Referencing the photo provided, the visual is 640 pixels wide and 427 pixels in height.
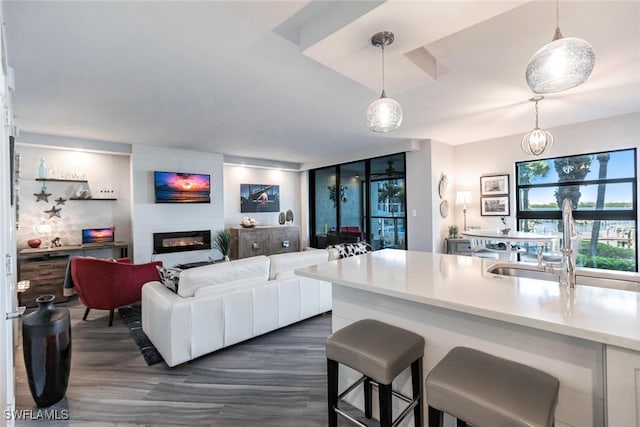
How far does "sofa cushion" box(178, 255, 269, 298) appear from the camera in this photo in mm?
2479

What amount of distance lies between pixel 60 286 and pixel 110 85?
3.16 metres

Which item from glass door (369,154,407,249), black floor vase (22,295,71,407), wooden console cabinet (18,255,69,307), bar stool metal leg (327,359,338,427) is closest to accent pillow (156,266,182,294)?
black floor vase (22,295,71,407)

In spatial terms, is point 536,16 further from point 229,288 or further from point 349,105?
point 229,288

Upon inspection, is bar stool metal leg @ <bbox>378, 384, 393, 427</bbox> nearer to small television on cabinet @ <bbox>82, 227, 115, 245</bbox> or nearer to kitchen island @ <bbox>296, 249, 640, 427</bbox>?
kitchen island @ <bbox>296, 249, 640, 427</bbox>

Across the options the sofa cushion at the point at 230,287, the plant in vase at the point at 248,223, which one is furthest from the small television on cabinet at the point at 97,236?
the sofa cushion at the point at 230,287

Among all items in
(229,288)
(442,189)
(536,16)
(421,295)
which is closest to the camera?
(421,295)

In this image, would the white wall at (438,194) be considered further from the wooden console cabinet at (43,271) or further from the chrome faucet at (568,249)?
the wooden console cabinet at (43,271)

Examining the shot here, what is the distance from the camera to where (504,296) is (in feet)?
4.07

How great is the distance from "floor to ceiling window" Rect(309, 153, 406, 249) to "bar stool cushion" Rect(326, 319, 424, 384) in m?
4.47

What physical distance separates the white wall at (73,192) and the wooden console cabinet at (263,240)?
1.99 meters

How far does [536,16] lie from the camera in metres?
1.87

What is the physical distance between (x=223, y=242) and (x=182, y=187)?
1.36 metres

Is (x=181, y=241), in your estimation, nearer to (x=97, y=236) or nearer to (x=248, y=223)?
(x=97, y=236)

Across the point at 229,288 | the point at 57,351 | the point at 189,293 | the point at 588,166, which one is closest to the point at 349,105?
the point at 229,288
